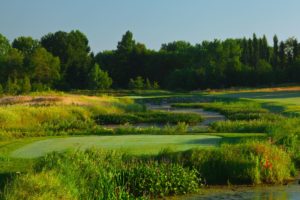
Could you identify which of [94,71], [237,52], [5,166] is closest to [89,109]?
[5,166]

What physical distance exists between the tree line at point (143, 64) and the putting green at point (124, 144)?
2981 inches

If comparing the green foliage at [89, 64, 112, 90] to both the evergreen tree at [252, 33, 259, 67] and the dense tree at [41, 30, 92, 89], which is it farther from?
the evergreen tree at [252, 33, 259, 67]

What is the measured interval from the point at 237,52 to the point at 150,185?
121 metres

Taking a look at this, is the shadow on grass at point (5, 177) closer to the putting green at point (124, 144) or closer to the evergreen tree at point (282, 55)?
the putting green at point (124, 144)

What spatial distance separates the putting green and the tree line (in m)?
75.7

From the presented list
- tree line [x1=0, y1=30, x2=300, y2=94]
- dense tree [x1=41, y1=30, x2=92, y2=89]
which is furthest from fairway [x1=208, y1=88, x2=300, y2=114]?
dense tree [x1=41, y1=30, x2=92, y2=89]

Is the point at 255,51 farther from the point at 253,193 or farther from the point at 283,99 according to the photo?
the point at 253,193

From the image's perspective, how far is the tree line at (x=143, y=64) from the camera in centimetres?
10806

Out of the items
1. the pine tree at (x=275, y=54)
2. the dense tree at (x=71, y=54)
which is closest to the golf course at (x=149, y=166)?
the pine tree at (x=275, y=54)

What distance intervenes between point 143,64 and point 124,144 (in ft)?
393

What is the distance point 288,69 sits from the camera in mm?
108375

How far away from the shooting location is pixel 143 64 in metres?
141

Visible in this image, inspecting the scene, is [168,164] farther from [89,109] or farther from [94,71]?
[94,71]

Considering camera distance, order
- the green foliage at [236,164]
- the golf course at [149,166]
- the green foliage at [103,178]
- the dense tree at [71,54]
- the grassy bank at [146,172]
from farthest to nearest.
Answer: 1. the dense tree at [71,54]
2. the green foliage at [236,164]
3. the golf course at [149,166]
4. the grassy bank at [146,172]
5. the green foliage at [103,178]
